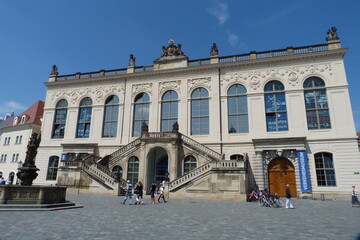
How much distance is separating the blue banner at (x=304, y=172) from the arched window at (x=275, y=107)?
3124 millimetres

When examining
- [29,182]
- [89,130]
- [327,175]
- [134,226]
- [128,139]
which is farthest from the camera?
[89,130]

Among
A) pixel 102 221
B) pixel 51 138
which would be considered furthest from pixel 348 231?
pixel 51 138

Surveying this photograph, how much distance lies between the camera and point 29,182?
12.6 metres

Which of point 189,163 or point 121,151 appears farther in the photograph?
point 121,151

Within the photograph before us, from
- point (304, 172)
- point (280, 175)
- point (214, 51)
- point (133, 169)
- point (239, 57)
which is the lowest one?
point (280, 175)

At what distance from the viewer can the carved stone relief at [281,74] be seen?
23.2 m

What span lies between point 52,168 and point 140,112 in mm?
12751

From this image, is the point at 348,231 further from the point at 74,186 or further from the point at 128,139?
the point at 128,139

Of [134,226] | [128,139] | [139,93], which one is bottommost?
[134,226]

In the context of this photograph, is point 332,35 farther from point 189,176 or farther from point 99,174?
point 99,174

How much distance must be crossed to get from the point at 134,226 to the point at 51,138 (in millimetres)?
26895

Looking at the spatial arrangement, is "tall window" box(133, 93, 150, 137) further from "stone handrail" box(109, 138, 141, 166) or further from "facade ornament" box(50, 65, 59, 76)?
"facade ornament" box(50, 65, 59, 76)

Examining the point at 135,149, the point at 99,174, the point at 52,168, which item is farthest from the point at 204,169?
the point at 52,168

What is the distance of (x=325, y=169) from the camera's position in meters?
20.6
